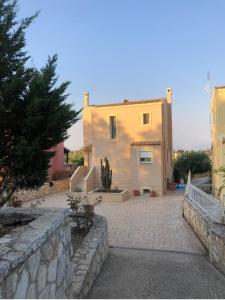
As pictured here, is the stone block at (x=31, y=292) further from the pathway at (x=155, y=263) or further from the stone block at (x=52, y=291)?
the pathway at (x=155, y=263)

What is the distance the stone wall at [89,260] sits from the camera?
523cm

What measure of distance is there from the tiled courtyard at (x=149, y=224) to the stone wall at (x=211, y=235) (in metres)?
0.38

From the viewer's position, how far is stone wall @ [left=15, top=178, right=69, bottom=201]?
18.1 metres

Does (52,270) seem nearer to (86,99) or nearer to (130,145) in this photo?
(130,145)

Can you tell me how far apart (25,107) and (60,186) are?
19.7 m

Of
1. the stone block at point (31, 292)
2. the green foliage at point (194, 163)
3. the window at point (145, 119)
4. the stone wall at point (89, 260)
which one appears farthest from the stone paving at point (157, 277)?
the green foliage at point (194, 163)

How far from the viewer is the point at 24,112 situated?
486 cm

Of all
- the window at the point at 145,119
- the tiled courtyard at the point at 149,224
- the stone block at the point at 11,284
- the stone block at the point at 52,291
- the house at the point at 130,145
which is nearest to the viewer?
the stone block at the point at 11,284

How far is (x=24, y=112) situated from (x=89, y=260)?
A: 131 inches

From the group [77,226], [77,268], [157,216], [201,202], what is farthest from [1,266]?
[157,216]

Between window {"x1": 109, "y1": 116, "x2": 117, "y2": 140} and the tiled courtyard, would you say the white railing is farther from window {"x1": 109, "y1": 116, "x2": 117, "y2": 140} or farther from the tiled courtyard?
window {"x1": 109, "y1": 116, "x2": 117, "y2": 140}

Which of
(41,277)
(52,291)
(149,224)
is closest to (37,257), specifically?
(41,277)

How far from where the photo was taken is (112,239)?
10.2m

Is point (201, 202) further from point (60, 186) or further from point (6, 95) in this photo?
point (60, 186)
